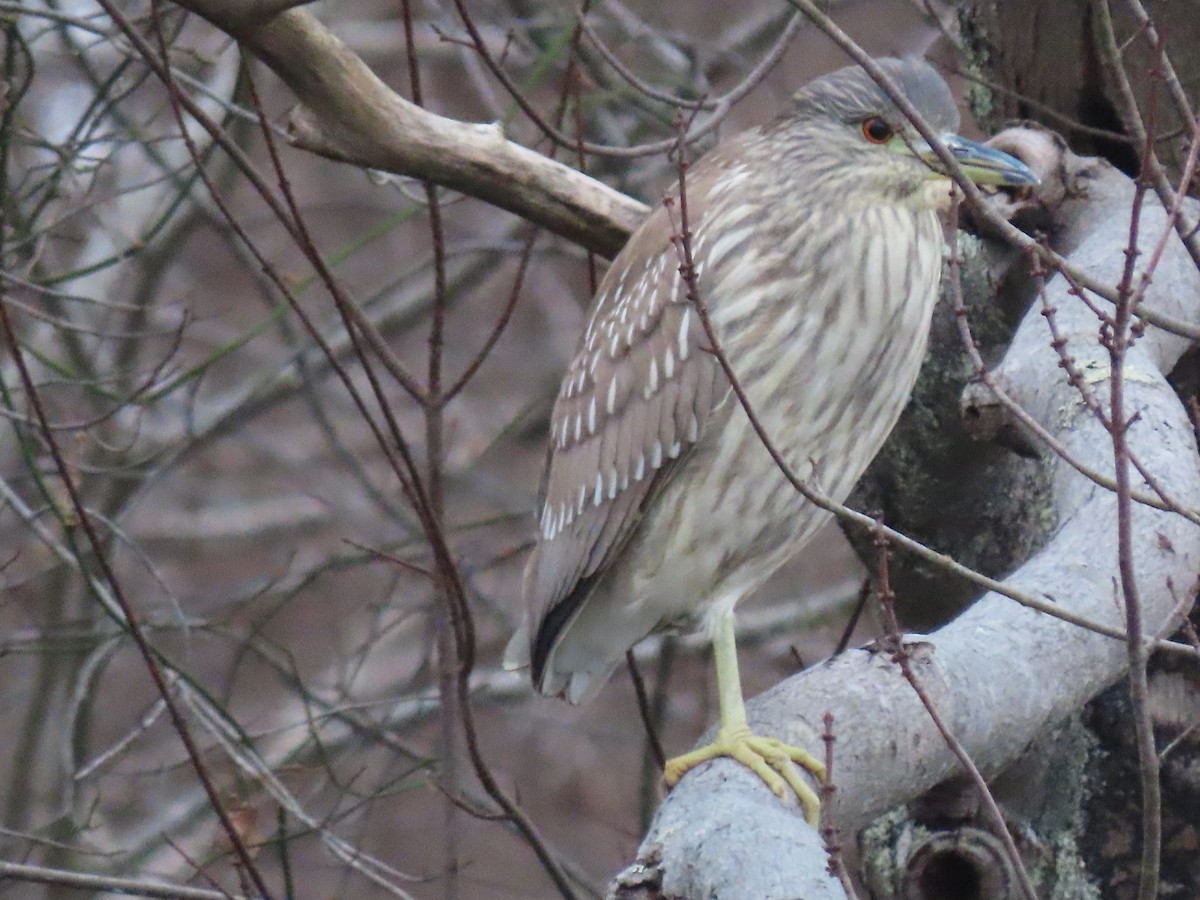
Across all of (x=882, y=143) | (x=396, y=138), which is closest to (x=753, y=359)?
(x=882, y=143)

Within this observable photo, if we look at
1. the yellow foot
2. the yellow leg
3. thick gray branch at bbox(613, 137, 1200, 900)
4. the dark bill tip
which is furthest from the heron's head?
the yellow foot

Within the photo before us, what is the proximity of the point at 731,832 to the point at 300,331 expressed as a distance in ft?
17.1

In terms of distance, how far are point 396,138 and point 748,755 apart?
137 centimetres

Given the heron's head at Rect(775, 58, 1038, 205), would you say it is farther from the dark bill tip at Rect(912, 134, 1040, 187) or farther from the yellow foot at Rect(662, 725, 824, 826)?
the yellow foot at Rect(662, 725, 824, 826)

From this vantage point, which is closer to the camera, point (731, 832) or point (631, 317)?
point (731, 832)

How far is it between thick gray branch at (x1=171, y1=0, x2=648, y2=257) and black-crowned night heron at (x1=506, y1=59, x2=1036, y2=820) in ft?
0.56

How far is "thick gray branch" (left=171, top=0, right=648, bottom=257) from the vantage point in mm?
3180

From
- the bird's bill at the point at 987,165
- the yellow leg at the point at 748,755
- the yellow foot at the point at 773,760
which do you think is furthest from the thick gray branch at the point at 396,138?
the yellow foot at the point at 773,760

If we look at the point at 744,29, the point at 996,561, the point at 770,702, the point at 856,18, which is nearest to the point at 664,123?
the point at 744,29

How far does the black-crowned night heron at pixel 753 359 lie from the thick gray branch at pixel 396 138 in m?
0.17

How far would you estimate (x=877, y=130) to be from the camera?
3732 mm

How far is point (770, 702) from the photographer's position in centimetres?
318

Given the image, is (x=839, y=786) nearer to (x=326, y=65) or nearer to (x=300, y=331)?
(x=326, y=65)

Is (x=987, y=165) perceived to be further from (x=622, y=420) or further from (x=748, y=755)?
(x=748, y=755)
